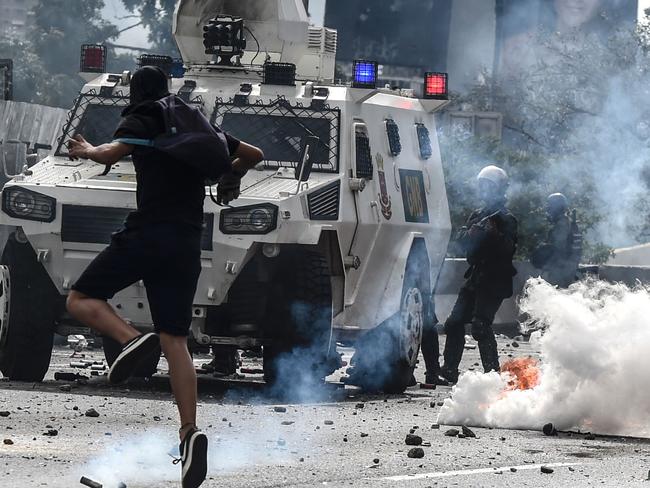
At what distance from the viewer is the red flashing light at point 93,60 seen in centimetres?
1477

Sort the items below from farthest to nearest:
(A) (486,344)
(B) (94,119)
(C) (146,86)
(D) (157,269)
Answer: (A) (486,344) → (B) (94,119) → (C) (146,86) → (D) (157,269)

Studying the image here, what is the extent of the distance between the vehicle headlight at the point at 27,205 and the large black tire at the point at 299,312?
5.31 feet

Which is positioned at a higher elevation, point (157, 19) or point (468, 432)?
point (157, 19)

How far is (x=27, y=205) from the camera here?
42.5 ft

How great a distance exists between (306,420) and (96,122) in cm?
375

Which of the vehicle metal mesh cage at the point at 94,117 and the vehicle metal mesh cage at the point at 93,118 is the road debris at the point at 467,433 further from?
the vehicle metal mesh cage at the point at 93,118

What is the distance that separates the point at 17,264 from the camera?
13.1m

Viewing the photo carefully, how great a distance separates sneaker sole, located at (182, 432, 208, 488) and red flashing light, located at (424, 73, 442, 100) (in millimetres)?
8562

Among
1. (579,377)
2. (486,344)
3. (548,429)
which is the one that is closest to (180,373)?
(548,429)

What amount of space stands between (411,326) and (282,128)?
1.93m

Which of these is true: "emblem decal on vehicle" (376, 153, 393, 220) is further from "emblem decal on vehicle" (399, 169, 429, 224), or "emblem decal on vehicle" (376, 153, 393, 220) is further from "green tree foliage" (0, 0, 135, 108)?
"green tree foliage" (0, 0, 135, 108)

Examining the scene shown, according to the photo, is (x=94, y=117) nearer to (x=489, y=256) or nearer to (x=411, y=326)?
(x=411, y=326)

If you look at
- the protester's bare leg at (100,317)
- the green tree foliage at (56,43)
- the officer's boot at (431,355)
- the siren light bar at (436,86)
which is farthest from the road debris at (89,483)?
the green tree foliage at (56,43)

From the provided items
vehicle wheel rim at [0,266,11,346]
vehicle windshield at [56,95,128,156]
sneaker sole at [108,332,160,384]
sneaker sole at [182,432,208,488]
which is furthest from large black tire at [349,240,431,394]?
sneaker sole at [182,432,208,488]
